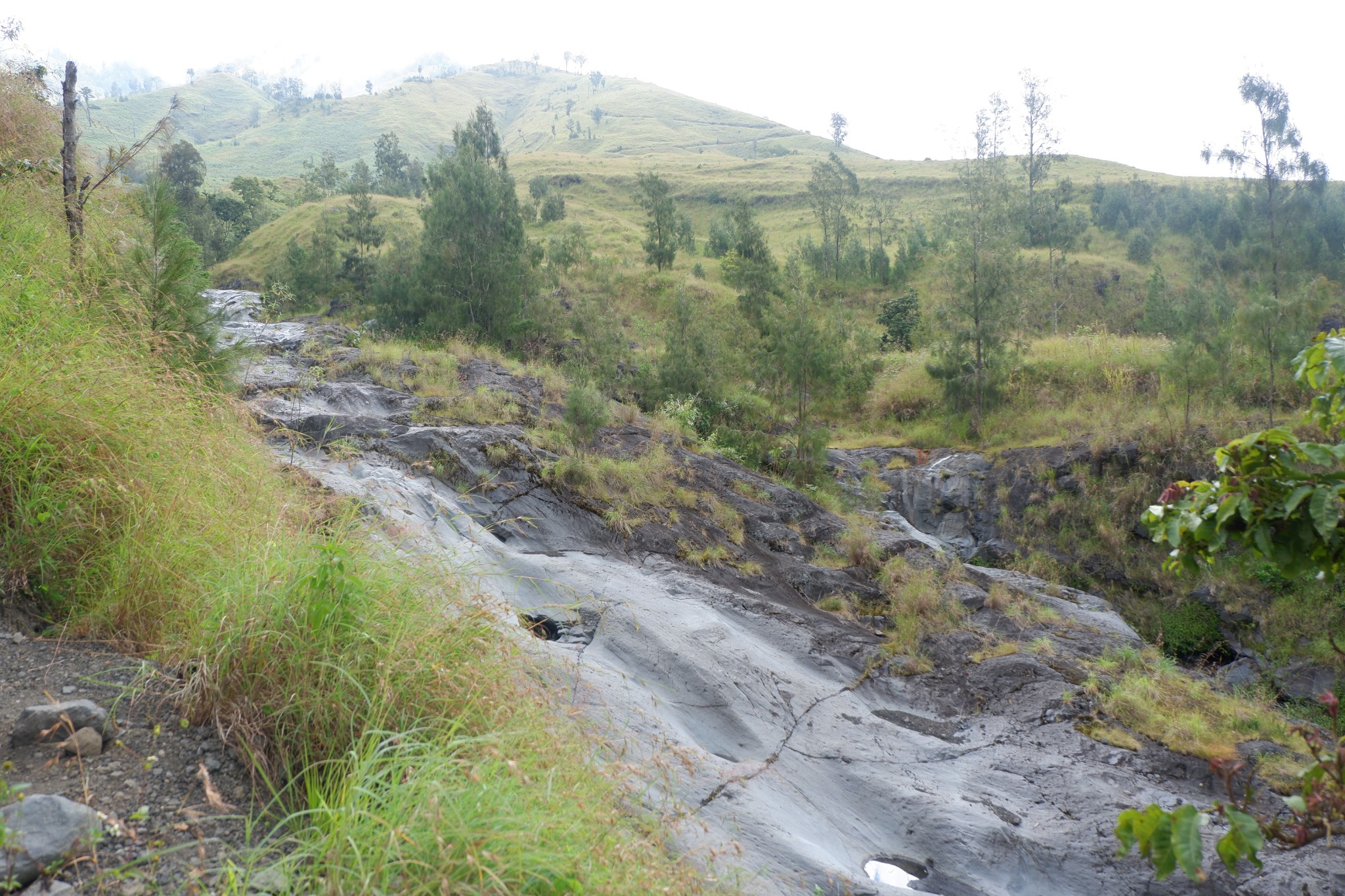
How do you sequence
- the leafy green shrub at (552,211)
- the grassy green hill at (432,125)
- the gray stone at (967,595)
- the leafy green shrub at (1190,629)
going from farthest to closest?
the grassy green hill at (432,125) < the leafy green shrub at (552,211) < the leafy green shrub at (1190,629) < the gray stone at (967,595)

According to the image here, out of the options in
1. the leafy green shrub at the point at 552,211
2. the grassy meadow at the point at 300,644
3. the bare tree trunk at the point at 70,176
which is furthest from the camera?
the leafy green shrub at the point at 552,211

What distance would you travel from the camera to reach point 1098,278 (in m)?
41.4

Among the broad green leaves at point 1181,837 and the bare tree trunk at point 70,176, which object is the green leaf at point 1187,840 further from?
the bare tree trunk at point 70,176

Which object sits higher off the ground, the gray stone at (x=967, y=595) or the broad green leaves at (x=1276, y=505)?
the broad green leaves at (x=1276, y=505)

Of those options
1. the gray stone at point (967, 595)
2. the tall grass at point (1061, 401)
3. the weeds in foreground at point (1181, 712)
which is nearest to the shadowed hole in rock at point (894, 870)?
the weeds in foreground at point (1181, 712)

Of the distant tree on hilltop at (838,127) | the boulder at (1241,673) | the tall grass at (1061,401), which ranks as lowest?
the boulder at (1241,673)

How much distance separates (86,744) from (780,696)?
590cm

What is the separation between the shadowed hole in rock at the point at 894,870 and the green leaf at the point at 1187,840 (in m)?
3.51

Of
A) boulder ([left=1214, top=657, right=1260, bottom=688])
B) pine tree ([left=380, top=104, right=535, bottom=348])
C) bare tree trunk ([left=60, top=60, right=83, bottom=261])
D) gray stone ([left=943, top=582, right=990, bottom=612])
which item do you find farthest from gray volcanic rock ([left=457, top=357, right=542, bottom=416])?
boulder ([left=1214, top=657, right=1260, bottom=688])

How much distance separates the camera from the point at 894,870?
552 centimetres

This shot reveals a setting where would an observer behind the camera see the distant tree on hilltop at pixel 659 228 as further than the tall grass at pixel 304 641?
Yes

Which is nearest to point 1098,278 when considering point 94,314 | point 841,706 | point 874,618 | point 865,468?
point 865,468

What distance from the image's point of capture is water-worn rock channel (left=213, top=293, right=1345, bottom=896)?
17.2 ft

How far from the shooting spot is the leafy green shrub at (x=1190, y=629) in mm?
14883
